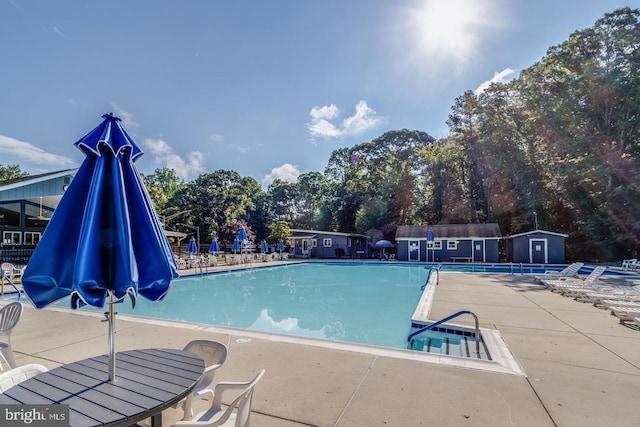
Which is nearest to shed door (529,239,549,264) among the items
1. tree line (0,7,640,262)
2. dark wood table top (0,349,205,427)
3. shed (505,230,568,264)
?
shed (505,230,568,264)

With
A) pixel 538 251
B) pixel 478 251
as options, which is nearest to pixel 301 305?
pixel 478 251

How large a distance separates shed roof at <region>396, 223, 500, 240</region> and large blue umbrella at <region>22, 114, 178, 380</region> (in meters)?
23.9

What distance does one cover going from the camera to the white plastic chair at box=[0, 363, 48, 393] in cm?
198

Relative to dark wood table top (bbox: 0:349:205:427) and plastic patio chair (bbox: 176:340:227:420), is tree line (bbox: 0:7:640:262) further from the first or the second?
dark wood table top (bbox: 0:349:205:427)

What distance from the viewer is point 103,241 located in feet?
6.47

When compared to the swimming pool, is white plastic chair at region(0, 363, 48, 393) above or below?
above

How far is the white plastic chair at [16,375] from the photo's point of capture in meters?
1.98

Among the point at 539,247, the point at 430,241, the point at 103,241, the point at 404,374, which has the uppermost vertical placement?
the point at 103,241

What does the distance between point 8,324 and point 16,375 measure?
2197 millimetres

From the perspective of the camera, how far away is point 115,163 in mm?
2135

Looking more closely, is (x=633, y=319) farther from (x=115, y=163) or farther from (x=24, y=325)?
(x=24, y=325)

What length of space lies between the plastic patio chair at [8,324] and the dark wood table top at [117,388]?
6.27 ft

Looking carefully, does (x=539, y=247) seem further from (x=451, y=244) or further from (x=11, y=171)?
(x=11, y=171)

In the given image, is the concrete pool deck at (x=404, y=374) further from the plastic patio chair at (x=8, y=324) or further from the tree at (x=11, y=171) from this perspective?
the tree at (x=11, y=171)
